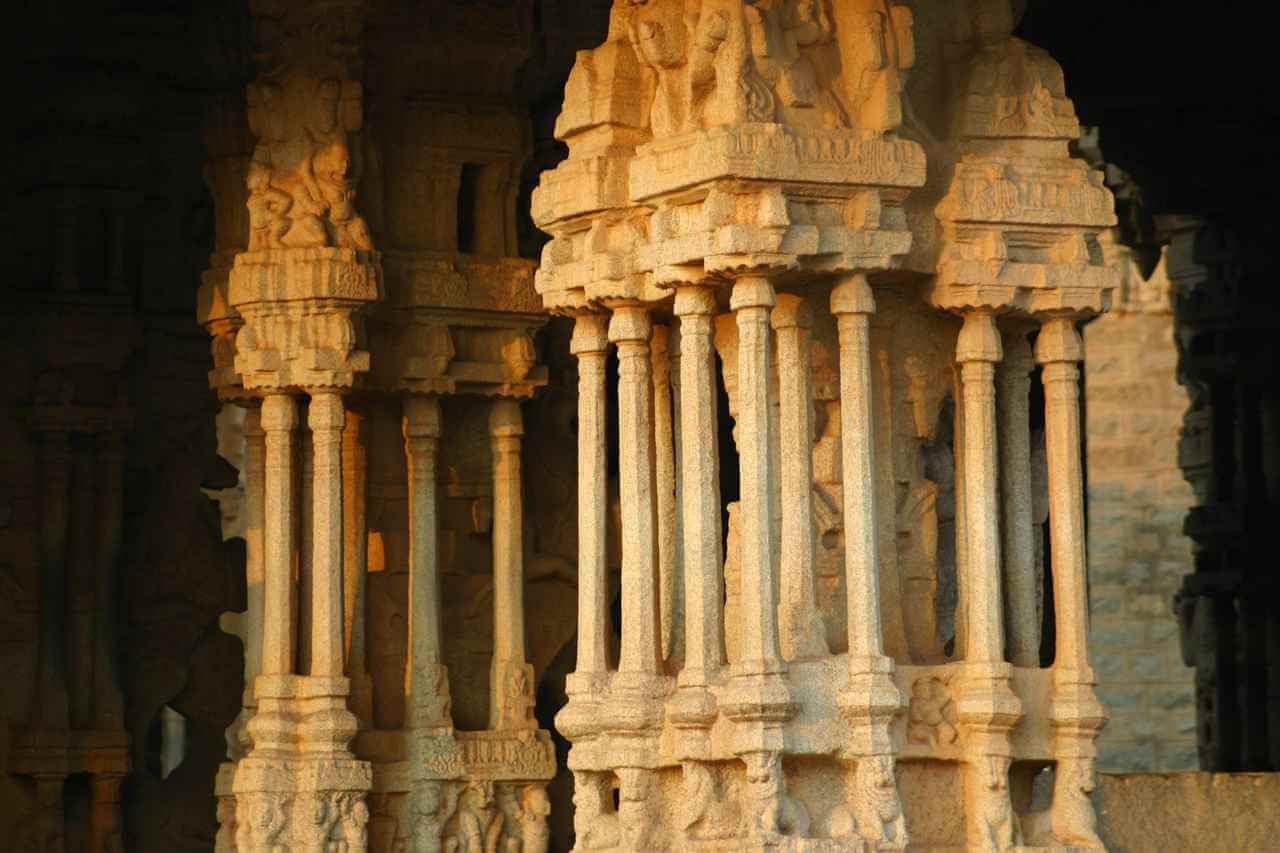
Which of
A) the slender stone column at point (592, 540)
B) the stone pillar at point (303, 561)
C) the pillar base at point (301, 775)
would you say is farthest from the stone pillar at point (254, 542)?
the slender stone column at point (592, 540)

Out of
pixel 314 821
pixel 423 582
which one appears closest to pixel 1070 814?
pixel 314 821

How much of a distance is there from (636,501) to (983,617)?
5.77 ft

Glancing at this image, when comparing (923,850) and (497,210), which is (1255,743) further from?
(923,850)

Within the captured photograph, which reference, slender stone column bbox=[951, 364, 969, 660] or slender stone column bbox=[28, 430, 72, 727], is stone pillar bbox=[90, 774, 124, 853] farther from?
slender stone column bbox=[951, 364, 969, 660]

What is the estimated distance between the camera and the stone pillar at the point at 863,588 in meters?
16.1

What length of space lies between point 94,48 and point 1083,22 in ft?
22.8

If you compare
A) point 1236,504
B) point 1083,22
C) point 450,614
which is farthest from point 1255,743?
point 450,614

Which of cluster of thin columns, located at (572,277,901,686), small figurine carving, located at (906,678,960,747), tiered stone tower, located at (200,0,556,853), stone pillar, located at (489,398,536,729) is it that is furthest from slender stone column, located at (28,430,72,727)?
small figurine carving, located at (906,678,960,747)

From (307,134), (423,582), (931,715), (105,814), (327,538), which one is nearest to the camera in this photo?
(931,715)

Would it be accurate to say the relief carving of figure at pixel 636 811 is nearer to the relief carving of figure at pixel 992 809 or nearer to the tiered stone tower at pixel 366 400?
the relief carving of figure at pixel 992 809

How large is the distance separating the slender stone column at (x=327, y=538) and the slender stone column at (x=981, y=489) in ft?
17.0

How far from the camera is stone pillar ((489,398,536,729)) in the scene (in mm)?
21797

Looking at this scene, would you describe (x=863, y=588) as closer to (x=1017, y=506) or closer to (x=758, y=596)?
(x=758, y=596)

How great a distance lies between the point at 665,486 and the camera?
58.3ft
